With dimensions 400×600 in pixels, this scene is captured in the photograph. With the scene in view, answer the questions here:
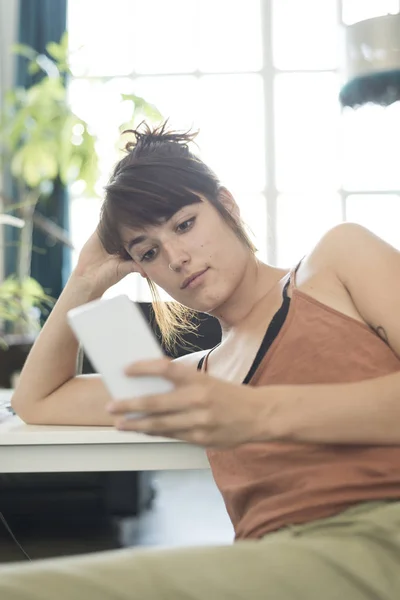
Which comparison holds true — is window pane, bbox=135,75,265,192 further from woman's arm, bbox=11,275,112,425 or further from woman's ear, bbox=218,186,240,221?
woman's ear, bbox=218,186,240,221

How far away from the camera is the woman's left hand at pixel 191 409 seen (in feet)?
2.56

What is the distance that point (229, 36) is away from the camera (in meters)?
4.65

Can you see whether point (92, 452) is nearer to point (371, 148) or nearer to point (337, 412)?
point (337, 412)

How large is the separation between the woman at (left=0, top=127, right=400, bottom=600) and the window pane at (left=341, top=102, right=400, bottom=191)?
317 centimetres

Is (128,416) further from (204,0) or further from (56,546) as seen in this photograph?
(204,0)

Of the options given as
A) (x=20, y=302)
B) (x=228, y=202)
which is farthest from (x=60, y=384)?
(x=20, y=302)

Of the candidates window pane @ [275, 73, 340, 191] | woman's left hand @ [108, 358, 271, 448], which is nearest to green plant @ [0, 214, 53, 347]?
window pane @ [275, 73, 340, 191]

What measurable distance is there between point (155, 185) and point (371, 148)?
3.46 metres

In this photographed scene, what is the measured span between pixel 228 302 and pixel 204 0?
373 centimetres

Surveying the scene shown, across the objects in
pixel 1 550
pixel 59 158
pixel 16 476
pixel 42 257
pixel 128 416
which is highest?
pixel 59 158

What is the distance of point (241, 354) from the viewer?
1261mm

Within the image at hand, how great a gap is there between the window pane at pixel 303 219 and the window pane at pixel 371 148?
0.16 m

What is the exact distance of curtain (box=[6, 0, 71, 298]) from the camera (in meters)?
4.29

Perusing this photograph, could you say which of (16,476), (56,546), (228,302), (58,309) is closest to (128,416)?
(228,302)
